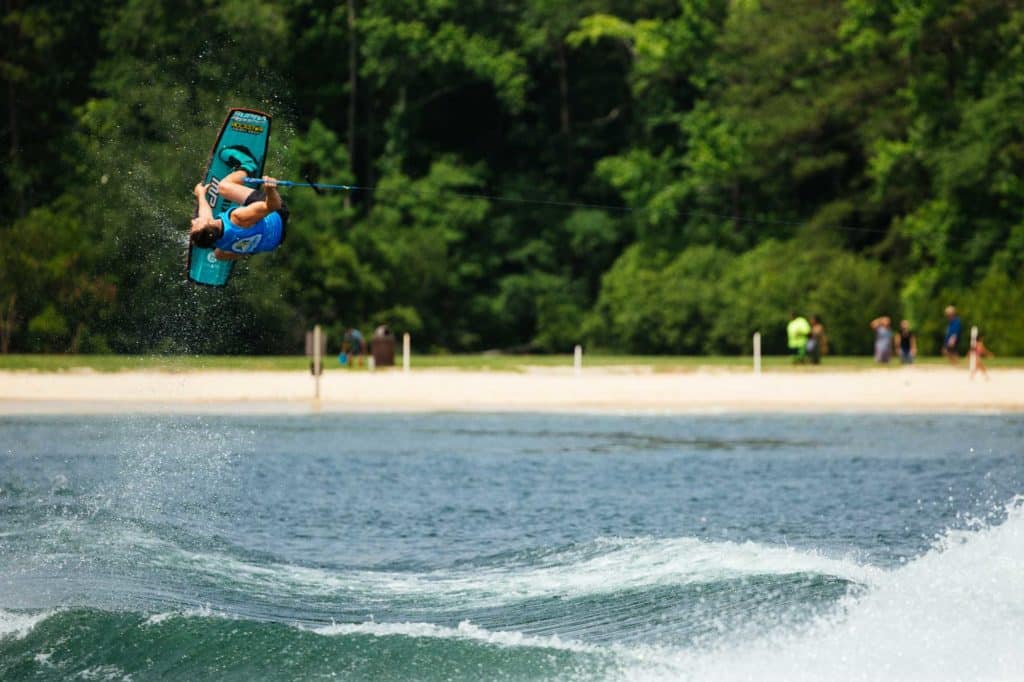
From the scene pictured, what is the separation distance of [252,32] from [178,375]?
711 inches

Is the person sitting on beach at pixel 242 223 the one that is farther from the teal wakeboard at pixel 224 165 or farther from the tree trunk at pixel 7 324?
the tree trunk at pixel 7 324

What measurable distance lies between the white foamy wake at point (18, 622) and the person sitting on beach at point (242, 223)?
3093mm

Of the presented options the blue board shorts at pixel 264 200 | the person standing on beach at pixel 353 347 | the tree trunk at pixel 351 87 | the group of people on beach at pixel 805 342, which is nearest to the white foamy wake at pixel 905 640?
the blue board shorts at pixel 264 200

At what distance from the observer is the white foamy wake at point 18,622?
12.1m

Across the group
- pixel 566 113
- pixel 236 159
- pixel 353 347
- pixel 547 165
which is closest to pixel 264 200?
pixel 236 159

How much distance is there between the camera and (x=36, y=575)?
14.1 meters

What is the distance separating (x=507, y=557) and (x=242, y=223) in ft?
12.9

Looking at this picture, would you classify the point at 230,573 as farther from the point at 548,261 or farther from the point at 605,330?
the point at 548,261

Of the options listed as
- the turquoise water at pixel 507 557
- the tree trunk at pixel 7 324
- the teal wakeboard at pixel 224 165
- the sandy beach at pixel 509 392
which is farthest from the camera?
the tree trunk at pixel 7 324

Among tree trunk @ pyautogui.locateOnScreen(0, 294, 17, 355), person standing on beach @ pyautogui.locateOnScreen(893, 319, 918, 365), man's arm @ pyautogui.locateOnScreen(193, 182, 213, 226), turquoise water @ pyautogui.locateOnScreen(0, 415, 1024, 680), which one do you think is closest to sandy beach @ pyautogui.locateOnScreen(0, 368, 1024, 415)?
person standing on beach @ pyautogui.locateOnScreen(893, 319, 918, 365)

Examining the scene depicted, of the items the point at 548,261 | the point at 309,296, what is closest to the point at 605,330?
the point at 548,261

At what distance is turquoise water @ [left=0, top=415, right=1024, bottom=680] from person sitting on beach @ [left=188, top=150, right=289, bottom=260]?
2.71 m

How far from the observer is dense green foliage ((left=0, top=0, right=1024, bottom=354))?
4766 centimetres

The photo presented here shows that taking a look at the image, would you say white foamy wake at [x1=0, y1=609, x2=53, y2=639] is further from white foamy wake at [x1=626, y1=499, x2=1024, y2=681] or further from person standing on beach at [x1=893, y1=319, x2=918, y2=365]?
person standing on beach at [x1=893, y1=319, x2=918, y2=365]
